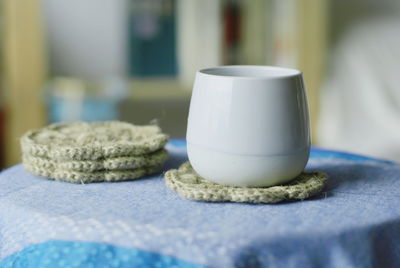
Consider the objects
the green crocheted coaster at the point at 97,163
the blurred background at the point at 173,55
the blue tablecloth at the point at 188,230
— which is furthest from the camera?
the blurred background at the point at 173,55

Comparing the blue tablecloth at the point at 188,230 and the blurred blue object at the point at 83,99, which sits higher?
the blue tablecloth at the point at 188,230

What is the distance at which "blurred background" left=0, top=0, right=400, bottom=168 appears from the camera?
6.31ft

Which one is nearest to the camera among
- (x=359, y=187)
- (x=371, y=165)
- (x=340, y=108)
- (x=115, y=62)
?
(x=359, y=187)

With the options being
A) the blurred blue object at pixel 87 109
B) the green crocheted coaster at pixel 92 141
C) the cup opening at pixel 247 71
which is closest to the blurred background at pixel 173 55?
the blurred blue object at pixel 87 109

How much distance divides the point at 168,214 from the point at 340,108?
1.58m

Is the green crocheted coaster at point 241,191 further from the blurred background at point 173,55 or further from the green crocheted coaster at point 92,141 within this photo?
the blurred background at point 173,55

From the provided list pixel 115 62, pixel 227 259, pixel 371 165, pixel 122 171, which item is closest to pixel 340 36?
pixel 115 62

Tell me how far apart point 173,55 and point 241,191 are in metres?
1.65

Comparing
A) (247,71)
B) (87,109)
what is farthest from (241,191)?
(87,109)

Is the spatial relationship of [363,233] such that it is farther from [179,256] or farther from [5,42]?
[5,42]

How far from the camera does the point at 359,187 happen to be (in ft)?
1.96

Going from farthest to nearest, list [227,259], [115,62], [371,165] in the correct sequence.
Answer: [115,62]
[371,165]
[227,259]

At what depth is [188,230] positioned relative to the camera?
466mm

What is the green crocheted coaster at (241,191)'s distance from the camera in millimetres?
536
